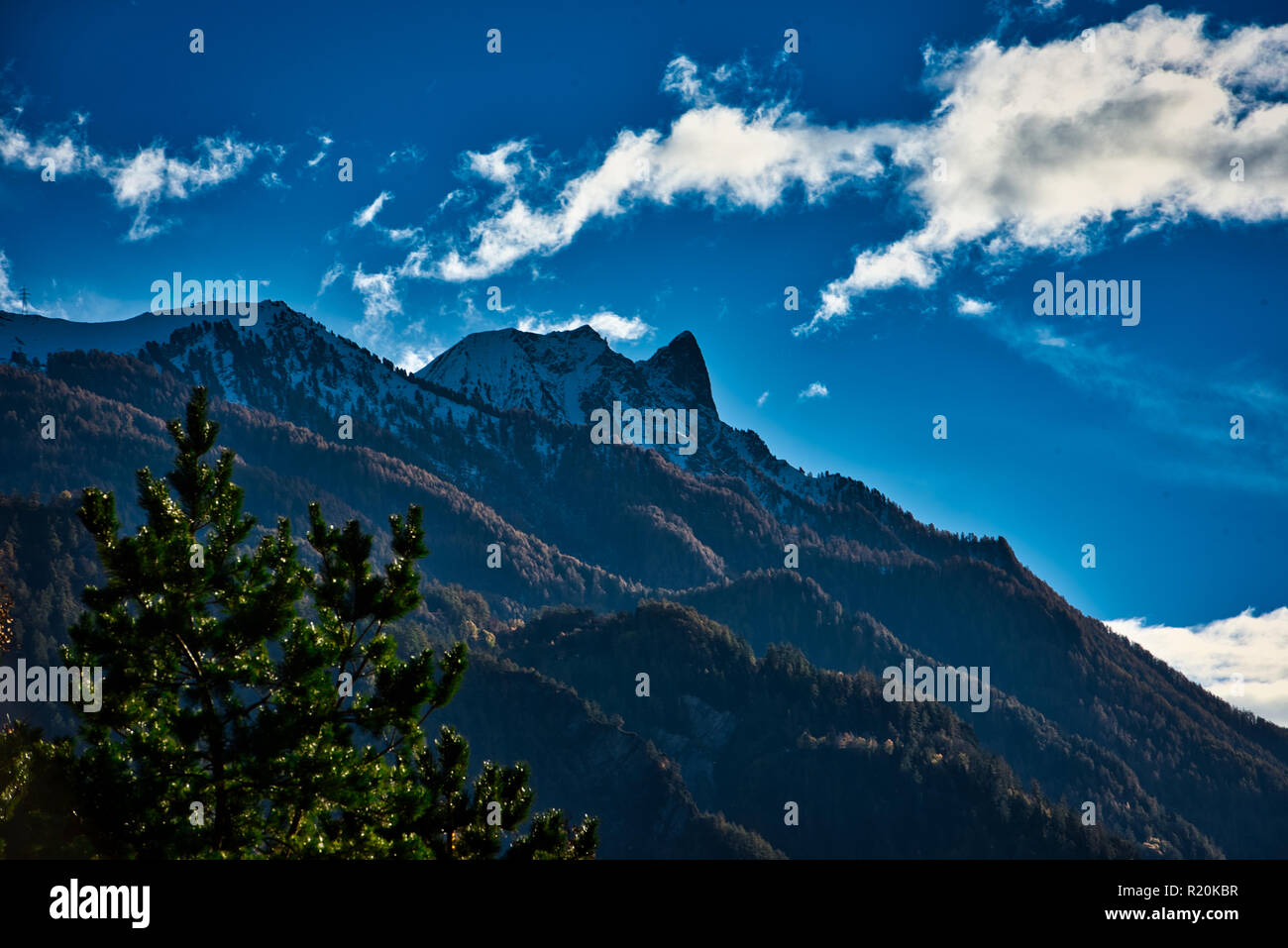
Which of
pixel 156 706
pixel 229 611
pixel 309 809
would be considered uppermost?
pixel 229 611

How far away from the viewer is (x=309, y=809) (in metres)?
17.9

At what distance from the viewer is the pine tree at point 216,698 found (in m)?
17.2

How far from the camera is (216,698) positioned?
61.1 feet

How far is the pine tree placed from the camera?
17.2 m
